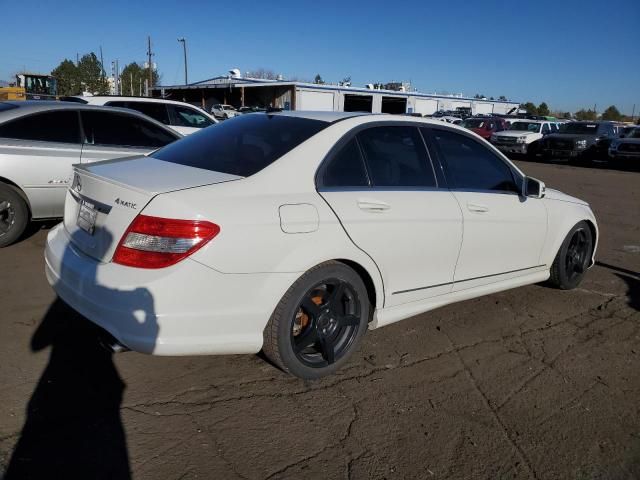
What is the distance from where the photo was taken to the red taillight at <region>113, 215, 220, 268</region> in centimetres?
270

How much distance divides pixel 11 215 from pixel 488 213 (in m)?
4.62

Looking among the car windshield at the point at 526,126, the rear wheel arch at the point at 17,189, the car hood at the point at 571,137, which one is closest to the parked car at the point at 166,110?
the rear wheel arch at the point at 17,189

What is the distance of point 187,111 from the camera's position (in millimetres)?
10914

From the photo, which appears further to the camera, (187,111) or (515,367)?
(187,111)

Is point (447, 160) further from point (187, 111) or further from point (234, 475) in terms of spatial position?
point (187, 111)

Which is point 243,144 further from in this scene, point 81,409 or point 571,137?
point 571,137

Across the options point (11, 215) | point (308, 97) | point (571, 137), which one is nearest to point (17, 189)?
point (11, 215)

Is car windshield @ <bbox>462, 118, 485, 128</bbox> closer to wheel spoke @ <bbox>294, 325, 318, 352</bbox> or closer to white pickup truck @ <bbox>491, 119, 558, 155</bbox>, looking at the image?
white pickup truck @ <bbox>491, 119, 558, 155</bbox>

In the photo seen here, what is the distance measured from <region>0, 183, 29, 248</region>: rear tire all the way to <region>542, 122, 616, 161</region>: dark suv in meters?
20.8

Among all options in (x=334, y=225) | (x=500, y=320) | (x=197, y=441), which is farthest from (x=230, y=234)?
(x=500, y=320)

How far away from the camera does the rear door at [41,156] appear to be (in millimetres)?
5449

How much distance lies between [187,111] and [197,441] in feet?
30.2

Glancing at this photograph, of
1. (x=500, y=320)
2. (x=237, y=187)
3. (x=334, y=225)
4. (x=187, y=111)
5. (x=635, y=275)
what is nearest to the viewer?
(x=237, y=187)

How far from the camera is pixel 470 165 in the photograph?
4.22 m
